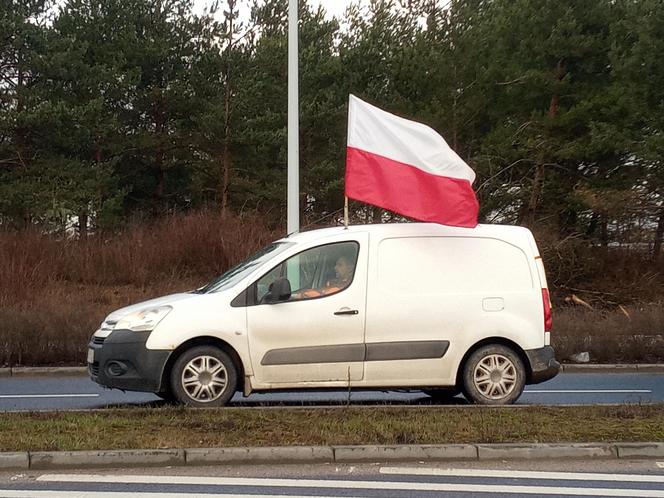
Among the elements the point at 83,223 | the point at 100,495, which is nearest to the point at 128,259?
the point at 83,223

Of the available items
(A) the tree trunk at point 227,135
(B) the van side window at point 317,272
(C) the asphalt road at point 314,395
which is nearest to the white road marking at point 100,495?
(B) the van side window at point 317,272

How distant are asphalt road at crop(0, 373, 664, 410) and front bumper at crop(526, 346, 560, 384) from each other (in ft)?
3.04

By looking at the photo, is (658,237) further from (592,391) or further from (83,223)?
(83,223)

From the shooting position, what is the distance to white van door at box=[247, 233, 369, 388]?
920 centimetres

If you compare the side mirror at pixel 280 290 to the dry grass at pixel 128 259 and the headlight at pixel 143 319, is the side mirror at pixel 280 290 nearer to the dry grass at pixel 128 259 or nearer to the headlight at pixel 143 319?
the headlight at pixel 143 319

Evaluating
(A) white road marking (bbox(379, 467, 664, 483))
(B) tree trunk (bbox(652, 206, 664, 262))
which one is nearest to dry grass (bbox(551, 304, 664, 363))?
(A) white road marking (bbox(379, 467, 664, 483))

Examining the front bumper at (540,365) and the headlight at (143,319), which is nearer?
the headlight at (143,319)

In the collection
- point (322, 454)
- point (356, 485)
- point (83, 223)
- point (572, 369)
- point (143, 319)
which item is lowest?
point (356, 485)

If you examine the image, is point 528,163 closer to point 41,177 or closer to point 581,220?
point 581,220

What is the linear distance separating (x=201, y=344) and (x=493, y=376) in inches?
123

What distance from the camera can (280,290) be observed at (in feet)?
30.1

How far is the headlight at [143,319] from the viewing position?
29.8 feet

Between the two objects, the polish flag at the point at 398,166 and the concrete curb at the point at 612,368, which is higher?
the polish flag at the point at 398,166

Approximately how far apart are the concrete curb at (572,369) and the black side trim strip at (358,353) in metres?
Result: 6.55
